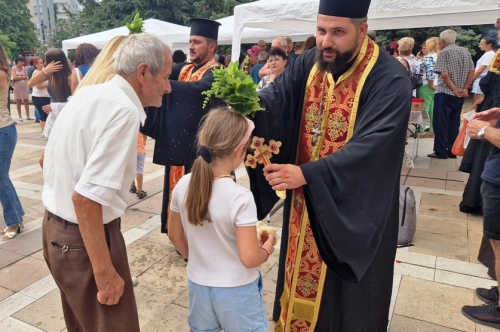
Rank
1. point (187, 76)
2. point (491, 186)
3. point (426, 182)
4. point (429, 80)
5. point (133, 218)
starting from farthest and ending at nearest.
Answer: point (429, 80) → point (426, 182) → point (133, 218) → point (187, 76) → point (491, 186)

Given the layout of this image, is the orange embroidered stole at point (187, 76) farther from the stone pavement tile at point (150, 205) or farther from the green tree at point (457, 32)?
the green tree at point (457, 32)

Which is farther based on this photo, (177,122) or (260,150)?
(177,122)

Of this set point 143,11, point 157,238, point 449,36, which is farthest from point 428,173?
point 143,11

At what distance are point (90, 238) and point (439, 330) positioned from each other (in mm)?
2465

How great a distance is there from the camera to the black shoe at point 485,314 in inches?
110

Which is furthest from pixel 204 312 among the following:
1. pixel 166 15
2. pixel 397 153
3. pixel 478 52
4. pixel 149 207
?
pixel 166 15

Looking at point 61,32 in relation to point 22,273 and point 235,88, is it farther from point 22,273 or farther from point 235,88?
point 235,88

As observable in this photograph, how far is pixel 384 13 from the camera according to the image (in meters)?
6.43

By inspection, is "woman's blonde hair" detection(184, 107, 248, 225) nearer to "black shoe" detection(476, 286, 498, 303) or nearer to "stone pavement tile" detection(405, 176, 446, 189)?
"black shoe" detection(476, 286, 498, 303)

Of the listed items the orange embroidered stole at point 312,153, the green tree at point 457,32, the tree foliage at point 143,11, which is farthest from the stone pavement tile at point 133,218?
the tree foliage at point 143,11

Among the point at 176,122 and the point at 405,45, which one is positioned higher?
the point at 405,45

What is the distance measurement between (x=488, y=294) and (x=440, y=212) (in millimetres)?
2011

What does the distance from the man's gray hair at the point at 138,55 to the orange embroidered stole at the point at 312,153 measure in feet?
3.16

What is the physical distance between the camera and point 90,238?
155cm
